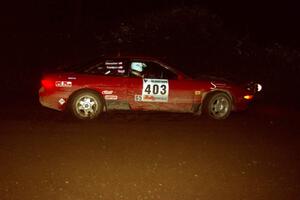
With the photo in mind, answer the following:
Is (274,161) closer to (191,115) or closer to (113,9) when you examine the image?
(191,115)

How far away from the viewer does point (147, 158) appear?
885cm

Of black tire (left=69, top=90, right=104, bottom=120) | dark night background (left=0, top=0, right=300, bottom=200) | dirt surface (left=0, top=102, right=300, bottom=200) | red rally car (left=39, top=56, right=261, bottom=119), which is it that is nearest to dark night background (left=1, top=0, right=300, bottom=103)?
dark night background (left=0, top=0, right=300, bottom=200)

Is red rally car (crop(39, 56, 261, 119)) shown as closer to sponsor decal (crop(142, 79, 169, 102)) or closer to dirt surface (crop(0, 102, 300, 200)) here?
sponsor decal (crop(142, 79, 169, 102))

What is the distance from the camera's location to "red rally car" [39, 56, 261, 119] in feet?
41.8

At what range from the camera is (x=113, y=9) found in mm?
29734

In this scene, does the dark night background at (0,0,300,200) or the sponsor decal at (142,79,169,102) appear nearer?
the dark night background at (0,0,300,200)

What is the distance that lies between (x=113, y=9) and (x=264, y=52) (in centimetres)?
806

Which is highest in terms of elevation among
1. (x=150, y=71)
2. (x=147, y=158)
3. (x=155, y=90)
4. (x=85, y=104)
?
(x=150, y=71)

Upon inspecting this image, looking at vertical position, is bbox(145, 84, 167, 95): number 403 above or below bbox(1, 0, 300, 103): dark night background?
below

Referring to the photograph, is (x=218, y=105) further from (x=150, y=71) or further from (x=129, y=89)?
(x=129, y=89)

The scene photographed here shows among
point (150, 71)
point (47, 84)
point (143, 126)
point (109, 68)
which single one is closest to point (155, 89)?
point (150, 71)

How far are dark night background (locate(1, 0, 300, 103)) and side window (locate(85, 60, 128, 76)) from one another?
31.0ft

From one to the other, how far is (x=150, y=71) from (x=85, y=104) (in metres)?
1.54

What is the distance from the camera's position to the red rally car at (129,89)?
12.7m
